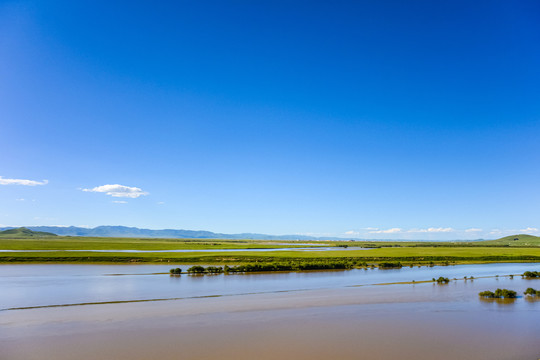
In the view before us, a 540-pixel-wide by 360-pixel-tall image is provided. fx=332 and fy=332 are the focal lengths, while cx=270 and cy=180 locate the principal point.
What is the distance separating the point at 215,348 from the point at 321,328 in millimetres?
5277

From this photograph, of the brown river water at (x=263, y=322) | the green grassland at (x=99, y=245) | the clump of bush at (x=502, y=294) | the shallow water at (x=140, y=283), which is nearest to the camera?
the brown river water at (x=263, y=322)

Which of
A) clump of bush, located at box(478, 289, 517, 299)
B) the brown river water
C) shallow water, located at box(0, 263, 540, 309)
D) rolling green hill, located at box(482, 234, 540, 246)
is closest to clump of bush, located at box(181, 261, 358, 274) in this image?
shallow water, located at box(0, 263, 540, 309)

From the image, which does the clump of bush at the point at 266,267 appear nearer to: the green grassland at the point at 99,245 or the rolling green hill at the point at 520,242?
the green grassland at the point at 99,245

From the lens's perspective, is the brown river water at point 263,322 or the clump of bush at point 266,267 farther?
the clump of bush at point 266,267

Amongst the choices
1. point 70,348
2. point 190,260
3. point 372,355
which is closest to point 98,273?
point 190,260

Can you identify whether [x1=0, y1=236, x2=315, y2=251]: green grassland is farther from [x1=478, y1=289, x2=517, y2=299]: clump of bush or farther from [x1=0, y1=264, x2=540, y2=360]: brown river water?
[x1=478, y1=289, x2=517, y2=299]: clump of bush

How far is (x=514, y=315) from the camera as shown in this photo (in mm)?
18172

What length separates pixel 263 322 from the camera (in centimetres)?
1647

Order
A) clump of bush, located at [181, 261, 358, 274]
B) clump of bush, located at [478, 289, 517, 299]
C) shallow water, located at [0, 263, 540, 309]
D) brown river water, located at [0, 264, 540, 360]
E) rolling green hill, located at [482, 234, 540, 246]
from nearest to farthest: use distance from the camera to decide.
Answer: brown river water, located at [0, 264, 540, 360]
shallow water, located at [0, 263, 540, 309]
clump of bush, located at [478, 289, 517, 299]
clump of bush, located at [181, 261, 358, 274]
rolling green hill, located at [482, 234, 540, 246]

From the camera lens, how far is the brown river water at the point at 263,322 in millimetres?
12781

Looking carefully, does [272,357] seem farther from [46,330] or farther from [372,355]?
[46,330]

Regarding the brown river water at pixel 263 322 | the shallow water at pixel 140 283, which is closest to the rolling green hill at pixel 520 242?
the shallow water at pixel 140 283

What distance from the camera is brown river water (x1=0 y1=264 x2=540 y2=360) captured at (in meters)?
12.8

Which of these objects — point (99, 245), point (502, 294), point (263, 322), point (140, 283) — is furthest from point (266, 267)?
point (99, 245)
